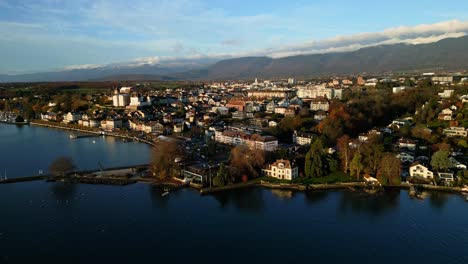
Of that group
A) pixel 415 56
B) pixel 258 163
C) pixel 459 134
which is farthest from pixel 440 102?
pixel 415 56

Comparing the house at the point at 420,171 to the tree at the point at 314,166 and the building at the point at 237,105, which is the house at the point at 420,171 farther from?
the building at the point at 237,105

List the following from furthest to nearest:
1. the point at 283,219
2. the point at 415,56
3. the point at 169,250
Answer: the point at 415,56 < the point at 283,219 < the point at 169,250

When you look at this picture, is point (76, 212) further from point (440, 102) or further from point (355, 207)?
point (440, 102)

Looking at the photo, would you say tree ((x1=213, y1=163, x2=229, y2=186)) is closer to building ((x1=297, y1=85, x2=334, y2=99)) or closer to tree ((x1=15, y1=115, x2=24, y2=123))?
tree ((x1=15, y1=115, x2=24, y2=123))

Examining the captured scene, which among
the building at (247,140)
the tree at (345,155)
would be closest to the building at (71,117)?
the building at (247,140)

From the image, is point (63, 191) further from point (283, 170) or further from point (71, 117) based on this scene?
point (71, 117)

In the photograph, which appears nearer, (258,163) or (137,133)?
(258,163)

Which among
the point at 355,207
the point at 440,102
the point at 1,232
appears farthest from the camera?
the point at 440,102
